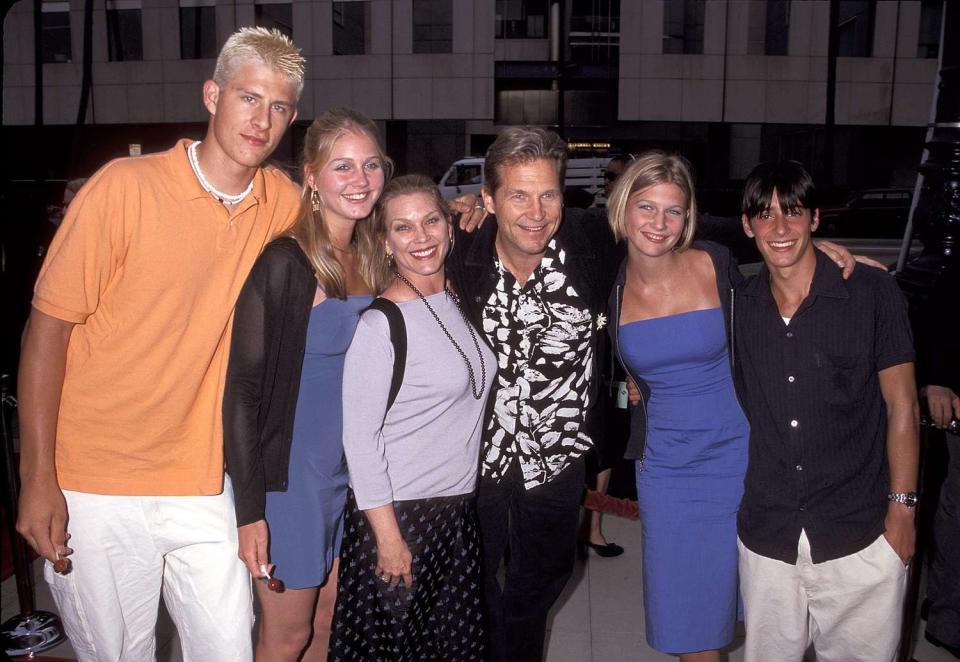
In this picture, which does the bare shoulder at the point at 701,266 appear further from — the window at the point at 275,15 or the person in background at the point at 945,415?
the window at the point at 275,15

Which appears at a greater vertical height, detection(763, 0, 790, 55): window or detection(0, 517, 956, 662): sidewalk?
detection(763, 0, 790, 55): window

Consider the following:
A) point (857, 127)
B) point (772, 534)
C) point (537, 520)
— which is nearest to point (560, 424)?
point (537, 520)

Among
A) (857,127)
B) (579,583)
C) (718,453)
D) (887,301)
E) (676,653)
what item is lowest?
(579,583)

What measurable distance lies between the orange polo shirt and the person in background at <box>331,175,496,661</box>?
16.1 inches

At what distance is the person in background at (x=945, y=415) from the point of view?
9.61 feet

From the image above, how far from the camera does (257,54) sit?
2221 mm

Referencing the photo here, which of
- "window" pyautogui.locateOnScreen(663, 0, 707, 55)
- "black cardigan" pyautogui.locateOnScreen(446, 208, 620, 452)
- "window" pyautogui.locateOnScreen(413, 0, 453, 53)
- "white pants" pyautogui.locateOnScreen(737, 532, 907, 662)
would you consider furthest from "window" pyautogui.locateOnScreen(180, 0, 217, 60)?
"white pants" pyautogui.locateOnScreen(737, 532, 907, 662)

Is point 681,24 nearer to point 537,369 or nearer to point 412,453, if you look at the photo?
point 537,369

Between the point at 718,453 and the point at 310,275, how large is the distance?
58.1 inches

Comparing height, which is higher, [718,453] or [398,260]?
[398,260]

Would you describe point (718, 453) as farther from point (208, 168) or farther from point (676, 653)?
point (208, 168)

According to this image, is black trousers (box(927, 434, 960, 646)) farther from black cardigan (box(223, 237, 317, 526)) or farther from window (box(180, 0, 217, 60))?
window (box(180, 0, 217, 60))

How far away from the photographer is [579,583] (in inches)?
159

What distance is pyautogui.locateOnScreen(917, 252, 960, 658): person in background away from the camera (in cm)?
293
